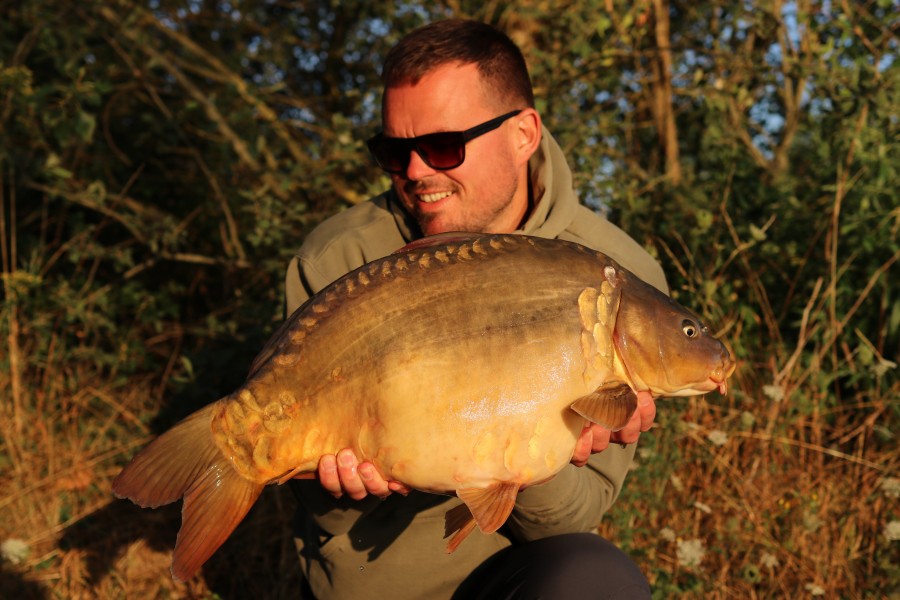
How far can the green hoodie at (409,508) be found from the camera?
70.4 inches

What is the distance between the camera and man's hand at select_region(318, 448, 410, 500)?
4.67 feet

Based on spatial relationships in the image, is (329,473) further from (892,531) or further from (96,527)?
(96,527)

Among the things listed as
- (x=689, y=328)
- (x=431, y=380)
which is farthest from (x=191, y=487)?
(x=689, y=328)

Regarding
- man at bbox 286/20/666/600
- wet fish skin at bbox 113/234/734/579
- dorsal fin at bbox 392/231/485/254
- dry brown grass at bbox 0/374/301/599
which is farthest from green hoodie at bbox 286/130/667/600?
dry brown grass at bbox 0/374/301/599

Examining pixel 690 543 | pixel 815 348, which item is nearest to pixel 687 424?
pixel 690 543

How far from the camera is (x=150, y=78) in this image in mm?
3939

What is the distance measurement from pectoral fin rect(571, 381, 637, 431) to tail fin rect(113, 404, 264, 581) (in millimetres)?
514

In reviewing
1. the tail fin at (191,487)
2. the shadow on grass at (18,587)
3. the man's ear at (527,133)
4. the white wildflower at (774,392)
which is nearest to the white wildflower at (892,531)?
the white wildflower at (774,392)

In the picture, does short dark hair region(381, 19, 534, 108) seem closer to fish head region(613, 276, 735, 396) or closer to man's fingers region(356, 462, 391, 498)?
fish head region(613, 276, 735, 396)

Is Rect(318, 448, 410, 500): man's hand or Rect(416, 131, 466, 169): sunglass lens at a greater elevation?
Rect(416, 131, 466, 169): sunglass lens

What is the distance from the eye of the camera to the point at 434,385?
4.48 ft

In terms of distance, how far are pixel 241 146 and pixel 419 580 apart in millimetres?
2341

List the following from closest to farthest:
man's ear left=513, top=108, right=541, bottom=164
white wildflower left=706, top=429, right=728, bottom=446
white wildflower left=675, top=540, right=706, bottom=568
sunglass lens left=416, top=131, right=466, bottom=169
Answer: sunglass lens left=416, top=131, right=466, bottom=169
man's ear left=513, top=108, right=541, bottom=164
white wildflower left=675, top=540, right=706, bottom=568
white wildflower left=706, top=429, right=728, bottom=446

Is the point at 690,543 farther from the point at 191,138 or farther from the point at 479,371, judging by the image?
the point at 191,138
